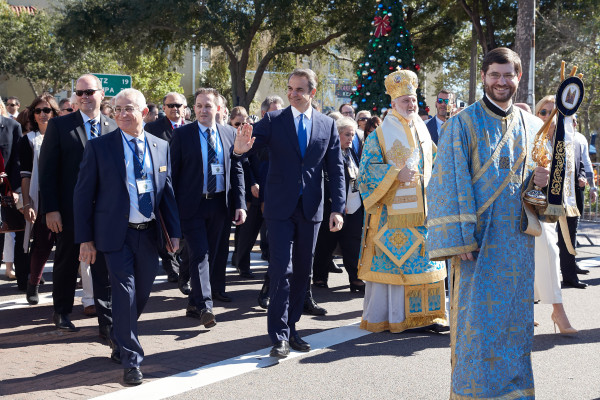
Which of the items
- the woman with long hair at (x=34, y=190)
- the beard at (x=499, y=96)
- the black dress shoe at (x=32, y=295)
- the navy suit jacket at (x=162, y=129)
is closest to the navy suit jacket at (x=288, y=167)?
the beard at (x=499, y=96)

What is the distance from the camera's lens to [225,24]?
24375 mm

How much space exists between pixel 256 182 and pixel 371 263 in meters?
2.81

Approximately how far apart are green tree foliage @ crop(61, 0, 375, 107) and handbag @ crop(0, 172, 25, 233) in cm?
1670

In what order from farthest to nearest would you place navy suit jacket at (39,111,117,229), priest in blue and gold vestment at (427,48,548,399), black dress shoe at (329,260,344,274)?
black dress shoe at (329,260,344,274), navy suit jacket at (39,111,117,229), priest in blue and gold vestment at (427,48,548,399)

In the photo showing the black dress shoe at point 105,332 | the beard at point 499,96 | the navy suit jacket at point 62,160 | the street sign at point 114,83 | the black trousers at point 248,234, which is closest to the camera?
the beard at point 499,96

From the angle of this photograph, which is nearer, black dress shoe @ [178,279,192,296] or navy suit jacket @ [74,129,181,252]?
navy suit jacket @ [74,129,181,252]

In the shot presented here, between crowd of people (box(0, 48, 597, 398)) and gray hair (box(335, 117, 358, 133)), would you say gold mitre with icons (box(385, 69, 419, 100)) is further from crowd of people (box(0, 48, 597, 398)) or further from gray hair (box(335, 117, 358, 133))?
gray hair (box(335, 117, 358, 133))

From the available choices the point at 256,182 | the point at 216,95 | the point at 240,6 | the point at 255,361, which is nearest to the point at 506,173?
the point at 255,361

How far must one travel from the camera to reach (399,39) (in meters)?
18.7

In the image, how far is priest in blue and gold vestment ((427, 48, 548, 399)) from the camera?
14.4ft

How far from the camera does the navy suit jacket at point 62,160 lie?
6.58 meters

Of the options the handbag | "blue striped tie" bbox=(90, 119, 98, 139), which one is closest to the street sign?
the handbag

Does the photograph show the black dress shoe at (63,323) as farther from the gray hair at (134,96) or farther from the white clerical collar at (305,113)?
the white clerical collar at (305,113)

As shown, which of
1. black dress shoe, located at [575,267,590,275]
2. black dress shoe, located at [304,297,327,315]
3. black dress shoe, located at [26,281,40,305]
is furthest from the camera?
black dress shoe, located at [575,267,590,275]
